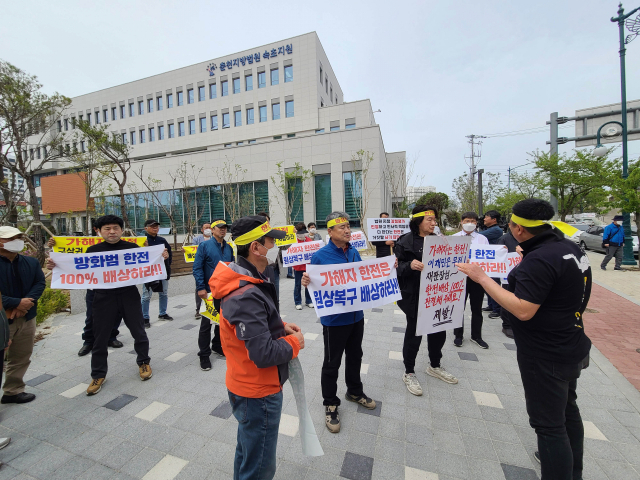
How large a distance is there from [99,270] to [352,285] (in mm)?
3456

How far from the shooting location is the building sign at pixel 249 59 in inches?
1112

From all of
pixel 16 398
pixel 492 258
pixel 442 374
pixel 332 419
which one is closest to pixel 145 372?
pixel 16 398

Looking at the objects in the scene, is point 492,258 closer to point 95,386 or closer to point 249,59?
point 95,386

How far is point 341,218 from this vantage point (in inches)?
110

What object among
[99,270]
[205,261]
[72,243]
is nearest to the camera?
[99,270]

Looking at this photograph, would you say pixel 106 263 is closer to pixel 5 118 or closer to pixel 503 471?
pixel 503 471

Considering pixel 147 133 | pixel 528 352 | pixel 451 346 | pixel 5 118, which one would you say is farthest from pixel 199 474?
pixel 147 133

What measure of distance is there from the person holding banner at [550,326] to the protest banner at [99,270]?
4.36 metres

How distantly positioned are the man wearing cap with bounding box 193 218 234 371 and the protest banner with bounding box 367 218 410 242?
3.61 meters

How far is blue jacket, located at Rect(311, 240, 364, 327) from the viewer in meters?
2.73

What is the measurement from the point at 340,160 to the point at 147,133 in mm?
28240

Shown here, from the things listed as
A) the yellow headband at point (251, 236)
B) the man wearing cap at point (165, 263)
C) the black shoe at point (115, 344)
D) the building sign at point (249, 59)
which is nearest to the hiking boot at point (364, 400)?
the yellow headband at point (251, 236)

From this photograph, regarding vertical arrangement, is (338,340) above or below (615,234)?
below

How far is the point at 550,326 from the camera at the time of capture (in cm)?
172
